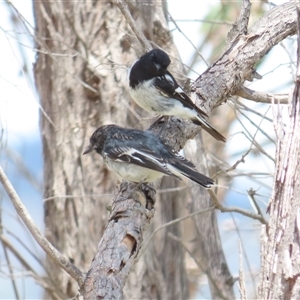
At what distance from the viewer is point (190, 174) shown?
369 centimetres

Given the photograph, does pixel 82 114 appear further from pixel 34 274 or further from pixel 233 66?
pixel 233 66

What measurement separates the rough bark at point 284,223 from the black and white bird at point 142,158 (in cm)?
104

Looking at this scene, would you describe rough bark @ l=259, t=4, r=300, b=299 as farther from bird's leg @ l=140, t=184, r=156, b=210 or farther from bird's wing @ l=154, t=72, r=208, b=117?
bird's wing @ l=154, t=72, r=208, b=117

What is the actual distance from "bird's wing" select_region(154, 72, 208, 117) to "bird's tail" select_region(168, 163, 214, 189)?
0.42 meters

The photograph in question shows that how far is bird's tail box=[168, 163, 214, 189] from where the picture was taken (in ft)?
11.7

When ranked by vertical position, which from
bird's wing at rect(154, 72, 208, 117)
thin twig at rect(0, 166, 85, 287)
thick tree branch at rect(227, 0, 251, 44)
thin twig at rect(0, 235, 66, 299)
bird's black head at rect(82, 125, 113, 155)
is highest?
thick tree branch at rect(227, 0, 251, 44)

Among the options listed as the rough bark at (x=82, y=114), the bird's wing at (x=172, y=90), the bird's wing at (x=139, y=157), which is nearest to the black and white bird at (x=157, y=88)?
the bird's wing at (x=172, y=90)

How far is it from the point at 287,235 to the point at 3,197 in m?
3.23

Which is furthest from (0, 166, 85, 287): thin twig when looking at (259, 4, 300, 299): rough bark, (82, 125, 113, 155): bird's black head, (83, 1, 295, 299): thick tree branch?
(82, 125, 113, 155): bird's black head

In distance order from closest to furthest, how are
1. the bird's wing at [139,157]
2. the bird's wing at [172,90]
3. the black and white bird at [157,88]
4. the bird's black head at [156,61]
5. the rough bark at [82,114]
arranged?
the bird's wing at [139,157], the bird's wing at [172,90], the black and white bird at [157,88], the bird's black head at [156,61], the rough bark at [82,114]

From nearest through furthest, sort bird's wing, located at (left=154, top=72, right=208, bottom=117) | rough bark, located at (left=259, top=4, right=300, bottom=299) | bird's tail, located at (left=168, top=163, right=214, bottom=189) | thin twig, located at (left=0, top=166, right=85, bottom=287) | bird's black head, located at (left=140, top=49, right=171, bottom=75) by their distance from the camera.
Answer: rough bark, located at (left=259, top=4, right=300, bottom=299)
thin twig, located at (left=0, top=166, right=85, bottom=287)
bird's tail, located at (left=168, top=163, right=214, bottom=189)
bird's wing, located at (left=154, top=72, right=208, bottom=117)
bird's black head, located at (left=140, top=49, right=171, bottom=75)

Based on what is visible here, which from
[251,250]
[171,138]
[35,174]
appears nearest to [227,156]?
[251,250]

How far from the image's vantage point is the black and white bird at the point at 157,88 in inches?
166

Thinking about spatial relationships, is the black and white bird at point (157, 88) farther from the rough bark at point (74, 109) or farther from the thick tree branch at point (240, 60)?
the rough bark at point (74, 109)
